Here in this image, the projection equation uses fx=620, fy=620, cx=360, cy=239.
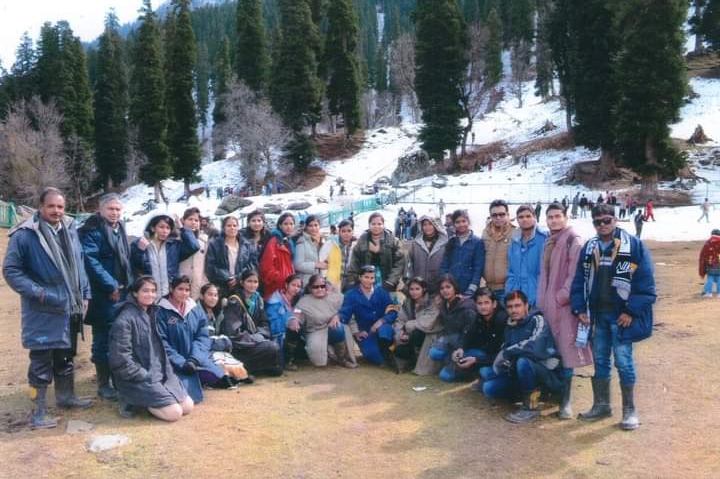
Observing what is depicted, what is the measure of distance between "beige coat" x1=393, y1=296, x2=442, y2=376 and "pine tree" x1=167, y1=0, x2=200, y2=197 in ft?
104

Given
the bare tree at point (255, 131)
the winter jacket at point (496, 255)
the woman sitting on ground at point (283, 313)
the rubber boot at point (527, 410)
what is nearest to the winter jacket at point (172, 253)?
the woman sitting on ground at point (283, 313)

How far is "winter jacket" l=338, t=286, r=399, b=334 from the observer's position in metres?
6.52

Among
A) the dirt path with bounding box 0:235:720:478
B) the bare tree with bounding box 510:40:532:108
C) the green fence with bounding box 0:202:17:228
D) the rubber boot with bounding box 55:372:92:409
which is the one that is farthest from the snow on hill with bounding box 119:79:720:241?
the rubber boot with bounding box 55:372:92:409

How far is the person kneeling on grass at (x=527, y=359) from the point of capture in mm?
4926

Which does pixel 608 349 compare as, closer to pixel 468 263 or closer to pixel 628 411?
pixel 628 411

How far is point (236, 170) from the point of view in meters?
42.4

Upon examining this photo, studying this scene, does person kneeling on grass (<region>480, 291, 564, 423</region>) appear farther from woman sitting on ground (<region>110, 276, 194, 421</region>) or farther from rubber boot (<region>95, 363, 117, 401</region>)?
rubber boot (<region>95, 363, 117, 401</region>)

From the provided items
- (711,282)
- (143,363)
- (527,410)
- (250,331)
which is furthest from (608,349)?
(711,282)

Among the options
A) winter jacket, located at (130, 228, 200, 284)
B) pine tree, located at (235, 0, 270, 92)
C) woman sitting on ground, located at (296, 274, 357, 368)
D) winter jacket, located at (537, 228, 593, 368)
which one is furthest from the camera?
pine tree, located at (235, 0, 270, 92)

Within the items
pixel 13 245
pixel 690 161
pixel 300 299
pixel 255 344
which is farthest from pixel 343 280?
pixel 690 161

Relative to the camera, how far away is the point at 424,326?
6.08m

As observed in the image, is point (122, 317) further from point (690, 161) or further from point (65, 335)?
point (690, 161)

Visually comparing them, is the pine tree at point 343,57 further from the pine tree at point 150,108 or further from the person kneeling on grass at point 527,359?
the person kneeling on grass at point 527,359

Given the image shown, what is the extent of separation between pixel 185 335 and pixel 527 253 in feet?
10.1
